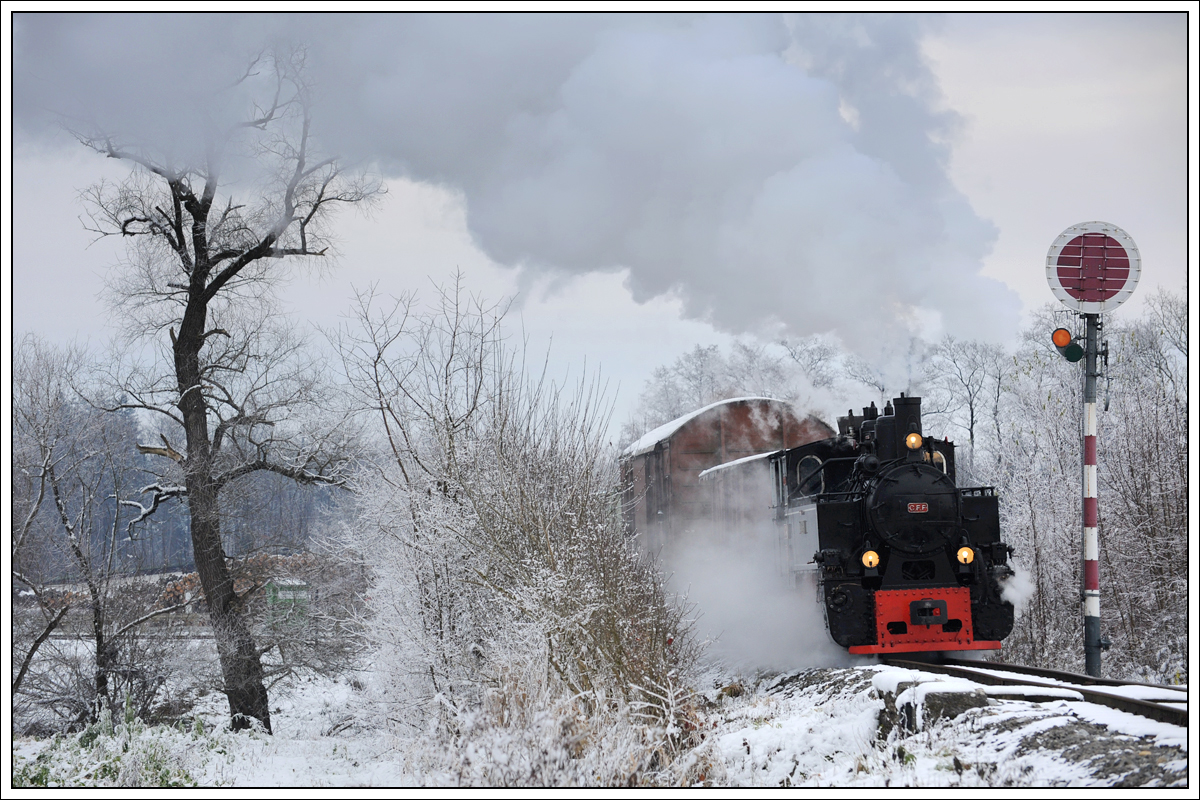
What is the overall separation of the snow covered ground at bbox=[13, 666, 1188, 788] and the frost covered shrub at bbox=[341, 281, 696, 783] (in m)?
0.64

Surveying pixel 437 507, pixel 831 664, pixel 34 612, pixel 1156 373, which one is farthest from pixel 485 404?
pixel 1156 373

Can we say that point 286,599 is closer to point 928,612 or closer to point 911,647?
point 911,647

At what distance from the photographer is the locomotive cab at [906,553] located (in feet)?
33.1

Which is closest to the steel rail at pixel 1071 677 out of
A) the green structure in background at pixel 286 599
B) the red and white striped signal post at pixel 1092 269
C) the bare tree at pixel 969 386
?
the red and white striped signal post at pixel 1092 269

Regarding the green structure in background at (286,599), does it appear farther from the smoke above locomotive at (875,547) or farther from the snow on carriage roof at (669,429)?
the smoke above locomotive at (875,547)

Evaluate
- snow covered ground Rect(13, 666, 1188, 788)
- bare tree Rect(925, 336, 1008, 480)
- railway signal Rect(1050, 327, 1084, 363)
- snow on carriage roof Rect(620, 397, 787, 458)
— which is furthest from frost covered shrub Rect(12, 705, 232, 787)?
bare tree Rect(925, 336, 1008, 480)

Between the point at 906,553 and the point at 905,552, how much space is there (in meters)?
0.03

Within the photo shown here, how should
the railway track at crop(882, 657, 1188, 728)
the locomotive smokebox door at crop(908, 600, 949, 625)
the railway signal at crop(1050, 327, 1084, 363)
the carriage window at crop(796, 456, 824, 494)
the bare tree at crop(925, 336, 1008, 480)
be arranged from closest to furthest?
the railway track at crop(882, 657, 1188, 728), the railway signal at crop(1050, 327, 1084, 363), the locomotive smokebox door at crop(908, 600, 949, 625), the carriage window at crop(796, 456, 824, 494), the bare tree at crop(925, 336, 1008, 480)

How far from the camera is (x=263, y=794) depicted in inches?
196

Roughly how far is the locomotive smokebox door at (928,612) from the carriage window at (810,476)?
6.32 ft

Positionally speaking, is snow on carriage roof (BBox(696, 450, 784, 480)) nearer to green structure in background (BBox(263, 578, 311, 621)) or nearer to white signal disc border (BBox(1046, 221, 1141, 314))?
white signal disc border (BBox(1046, 221, 1141, 314))

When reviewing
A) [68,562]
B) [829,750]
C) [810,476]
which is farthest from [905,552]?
[68,562]

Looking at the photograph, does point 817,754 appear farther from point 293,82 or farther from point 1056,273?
point 293,82

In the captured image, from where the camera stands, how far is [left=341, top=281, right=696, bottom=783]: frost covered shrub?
6.58 metres
